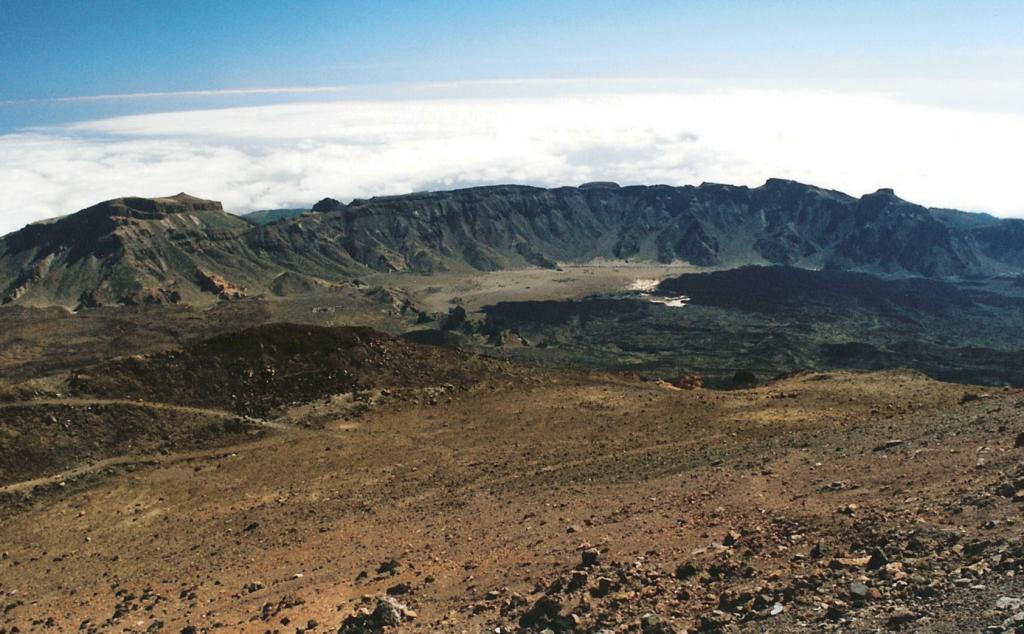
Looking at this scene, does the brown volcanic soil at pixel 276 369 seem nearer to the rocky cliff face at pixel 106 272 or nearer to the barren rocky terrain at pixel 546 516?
the barren rocky terrain at pixel 546 516

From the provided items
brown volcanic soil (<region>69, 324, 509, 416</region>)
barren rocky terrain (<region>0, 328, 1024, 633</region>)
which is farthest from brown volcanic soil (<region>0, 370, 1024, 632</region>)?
brown volcanic soil (<region>69, 324, 509, 416</region>)

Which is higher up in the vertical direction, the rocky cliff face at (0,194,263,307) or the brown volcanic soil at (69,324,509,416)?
Answer: the rocky cliff face at (0,194,263,307)

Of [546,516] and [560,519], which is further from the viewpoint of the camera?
[546,516]

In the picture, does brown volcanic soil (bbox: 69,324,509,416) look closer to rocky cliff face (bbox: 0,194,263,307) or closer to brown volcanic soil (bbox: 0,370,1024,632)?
brown volcanic soil (bbox: 0,370,1024,632)

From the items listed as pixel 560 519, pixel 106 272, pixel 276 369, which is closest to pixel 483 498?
pixel 560 519

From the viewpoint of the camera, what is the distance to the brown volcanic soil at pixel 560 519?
14328mm

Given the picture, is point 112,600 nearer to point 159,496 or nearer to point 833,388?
point 159,496

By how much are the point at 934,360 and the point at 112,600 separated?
122 meters

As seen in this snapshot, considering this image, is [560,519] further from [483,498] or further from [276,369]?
[276,369]

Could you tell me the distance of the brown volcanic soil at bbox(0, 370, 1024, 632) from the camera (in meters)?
14.3

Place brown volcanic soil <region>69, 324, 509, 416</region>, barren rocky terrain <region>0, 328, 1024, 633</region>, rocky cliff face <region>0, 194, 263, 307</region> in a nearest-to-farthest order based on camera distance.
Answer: barren rocky terrain <region>0, 328, 1024, 633</region> → brown volcanic soil <region>69, 324, 509, 416</region> → rocky cliff face <region>0, 194, 263, 307</region>

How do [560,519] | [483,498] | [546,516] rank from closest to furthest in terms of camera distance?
1. [560,519]
2. [546,516]
3. [483,498]

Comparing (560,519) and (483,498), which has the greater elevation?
(560,519)

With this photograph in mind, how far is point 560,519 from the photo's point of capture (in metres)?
23.6
